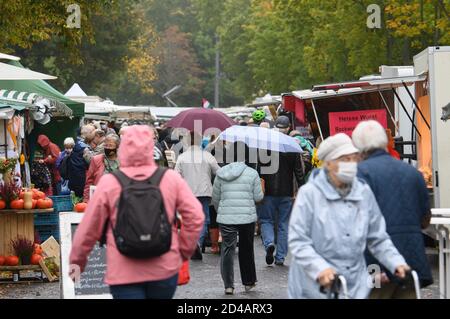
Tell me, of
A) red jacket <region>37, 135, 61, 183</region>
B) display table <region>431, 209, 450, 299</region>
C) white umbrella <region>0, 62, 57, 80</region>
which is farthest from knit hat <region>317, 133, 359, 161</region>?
red jacket <region>37, 135, 61, 183</region>

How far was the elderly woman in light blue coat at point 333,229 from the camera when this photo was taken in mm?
7445

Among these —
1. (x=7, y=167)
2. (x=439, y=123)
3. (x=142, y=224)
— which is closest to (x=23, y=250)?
(x=7, y=167)

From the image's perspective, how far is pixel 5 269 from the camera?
14.9 m

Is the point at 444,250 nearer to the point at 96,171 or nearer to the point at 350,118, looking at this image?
the point at 96,171

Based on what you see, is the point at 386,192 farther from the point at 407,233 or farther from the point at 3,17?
the point at 3,17

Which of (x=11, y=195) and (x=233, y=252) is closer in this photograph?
(x=233, y=252)

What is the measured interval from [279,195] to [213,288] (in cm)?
260

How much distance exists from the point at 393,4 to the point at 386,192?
24.8 metres

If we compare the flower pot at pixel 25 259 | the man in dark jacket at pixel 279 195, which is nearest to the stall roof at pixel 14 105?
the flower pot at pixel 25 259

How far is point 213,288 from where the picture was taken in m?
14.2

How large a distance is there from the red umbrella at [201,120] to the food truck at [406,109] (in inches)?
86.8

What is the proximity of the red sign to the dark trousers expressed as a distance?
769 centimetres

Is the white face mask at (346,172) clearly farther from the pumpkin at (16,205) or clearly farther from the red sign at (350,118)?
the red sign at (350,118)

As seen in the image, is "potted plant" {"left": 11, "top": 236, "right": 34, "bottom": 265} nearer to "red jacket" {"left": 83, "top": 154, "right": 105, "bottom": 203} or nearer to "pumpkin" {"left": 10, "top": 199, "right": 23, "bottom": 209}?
"pumpkin" {"left": 10, "top": 199, "right": 23, "bottom": 209}
